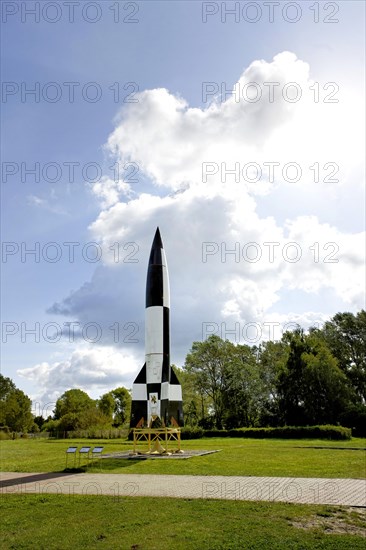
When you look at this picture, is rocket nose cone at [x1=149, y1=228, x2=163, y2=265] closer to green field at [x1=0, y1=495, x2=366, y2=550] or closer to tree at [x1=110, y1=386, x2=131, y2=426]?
green field at [x1=0, y1=495, x2=366, y2=550]

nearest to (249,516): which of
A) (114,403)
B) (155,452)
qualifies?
(155,452)

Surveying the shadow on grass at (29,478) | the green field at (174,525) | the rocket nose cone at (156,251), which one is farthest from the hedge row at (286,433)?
the green field at (174,525)

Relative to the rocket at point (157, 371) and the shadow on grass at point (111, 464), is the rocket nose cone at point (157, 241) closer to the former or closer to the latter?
the rocket at point (157, 371)

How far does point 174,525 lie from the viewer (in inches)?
351

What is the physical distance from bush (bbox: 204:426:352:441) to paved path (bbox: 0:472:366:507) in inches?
919

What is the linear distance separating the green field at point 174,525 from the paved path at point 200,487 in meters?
0.99

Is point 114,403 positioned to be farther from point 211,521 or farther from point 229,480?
point 211,521

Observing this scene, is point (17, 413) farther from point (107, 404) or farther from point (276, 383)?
point (276, 383)

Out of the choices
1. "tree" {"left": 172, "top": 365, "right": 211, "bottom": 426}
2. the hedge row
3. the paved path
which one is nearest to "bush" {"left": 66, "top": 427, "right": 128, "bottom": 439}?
the hedge row

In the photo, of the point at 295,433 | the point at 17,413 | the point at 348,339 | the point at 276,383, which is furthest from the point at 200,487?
the point at 17,413

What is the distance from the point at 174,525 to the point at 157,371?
15.3 m

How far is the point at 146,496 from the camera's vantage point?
1177 centimetres

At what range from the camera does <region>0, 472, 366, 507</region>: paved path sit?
1164cm

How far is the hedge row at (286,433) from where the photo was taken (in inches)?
1431
